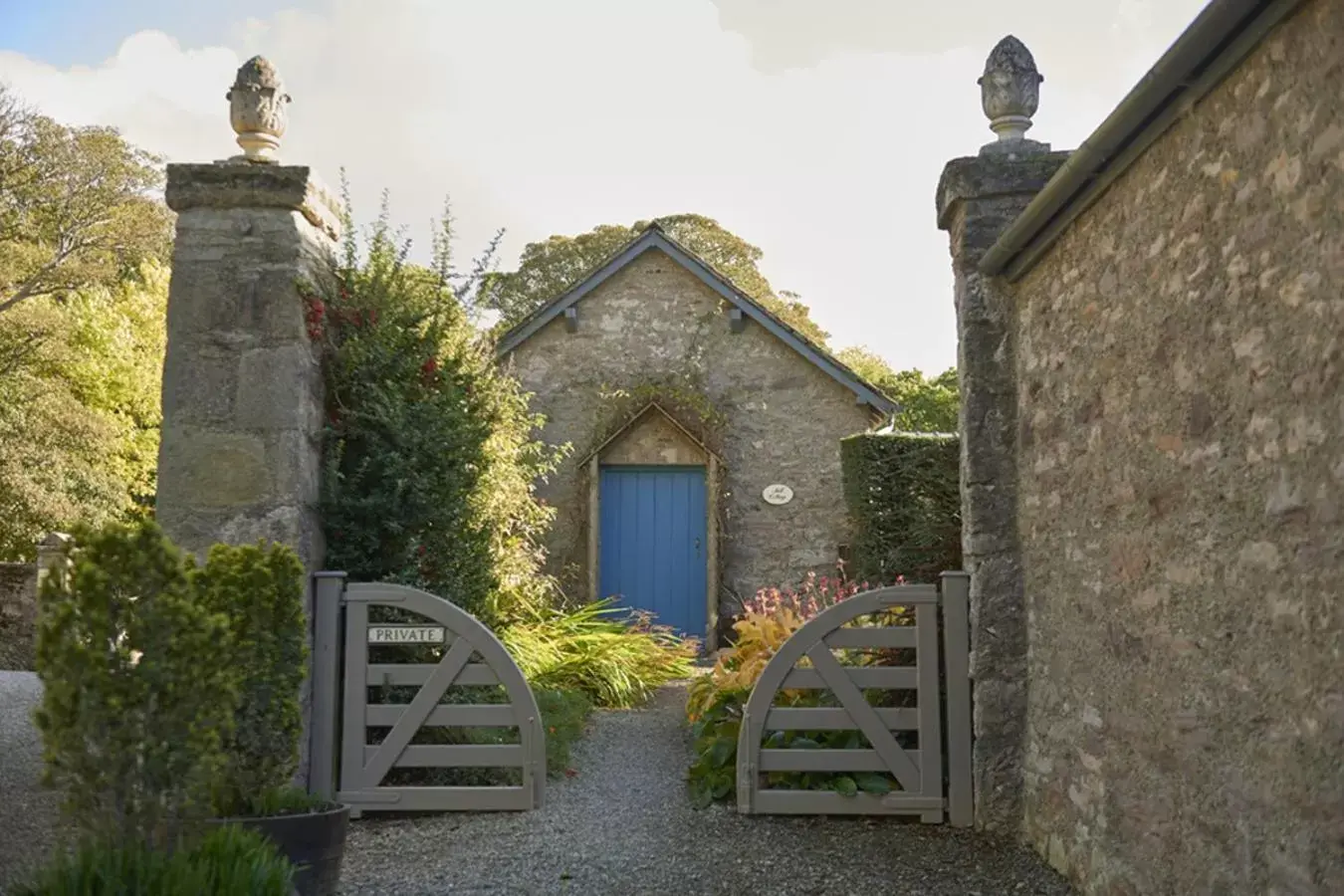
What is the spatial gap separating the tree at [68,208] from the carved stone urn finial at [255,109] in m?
14.3

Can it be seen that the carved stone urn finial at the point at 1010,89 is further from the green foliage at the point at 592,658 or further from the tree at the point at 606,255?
the tree at the point at 606,255

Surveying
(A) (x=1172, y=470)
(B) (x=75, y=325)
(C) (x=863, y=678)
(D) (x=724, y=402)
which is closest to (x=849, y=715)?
(C) (x=863, y=678)

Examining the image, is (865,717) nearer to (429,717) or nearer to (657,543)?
(429,717)

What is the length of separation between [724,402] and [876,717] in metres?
8.08

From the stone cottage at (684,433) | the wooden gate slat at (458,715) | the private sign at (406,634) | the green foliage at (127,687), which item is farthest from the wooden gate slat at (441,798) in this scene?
the stone cottage at (684,433)

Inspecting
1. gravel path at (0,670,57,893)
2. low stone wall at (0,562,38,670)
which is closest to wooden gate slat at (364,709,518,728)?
gravel path at (0,670,57,893)

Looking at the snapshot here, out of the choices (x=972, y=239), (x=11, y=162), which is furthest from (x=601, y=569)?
(x=11, y=162)

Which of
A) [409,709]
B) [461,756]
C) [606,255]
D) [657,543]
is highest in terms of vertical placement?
[606,255]

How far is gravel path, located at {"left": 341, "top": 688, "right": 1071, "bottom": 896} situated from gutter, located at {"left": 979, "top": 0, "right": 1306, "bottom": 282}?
256cm

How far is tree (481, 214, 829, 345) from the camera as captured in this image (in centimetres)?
2802

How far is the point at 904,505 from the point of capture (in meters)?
8.91

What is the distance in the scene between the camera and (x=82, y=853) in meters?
3.05

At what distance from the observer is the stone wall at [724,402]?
13344mm

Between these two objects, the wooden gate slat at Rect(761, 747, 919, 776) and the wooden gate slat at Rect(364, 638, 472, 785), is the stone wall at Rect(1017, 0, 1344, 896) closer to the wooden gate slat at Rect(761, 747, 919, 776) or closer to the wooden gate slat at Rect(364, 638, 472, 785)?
the wooden gate slat at Rect(761, 747, 919, 776)
